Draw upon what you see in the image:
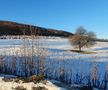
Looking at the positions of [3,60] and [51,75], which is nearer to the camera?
[51,75]

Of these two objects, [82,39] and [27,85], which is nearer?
[27,85]

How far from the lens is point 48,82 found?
12.0 m

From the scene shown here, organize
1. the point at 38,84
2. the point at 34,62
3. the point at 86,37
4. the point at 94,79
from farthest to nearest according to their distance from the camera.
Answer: the point at 86,37, the point at 34,62, the point at 94,79, the point at 38,84

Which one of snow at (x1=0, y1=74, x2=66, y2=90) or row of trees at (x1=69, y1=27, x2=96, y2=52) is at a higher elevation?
row of trees at (x1=69, y1=27, x2=96, y2=52)

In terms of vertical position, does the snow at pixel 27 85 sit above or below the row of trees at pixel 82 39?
below

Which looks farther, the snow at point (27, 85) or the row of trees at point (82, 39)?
the row of trees at point (82, 39)

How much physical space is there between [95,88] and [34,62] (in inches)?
125

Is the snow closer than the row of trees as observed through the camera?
Yes

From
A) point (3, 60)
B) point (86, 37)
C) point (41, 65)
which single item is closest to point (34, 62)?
point (41, 65)

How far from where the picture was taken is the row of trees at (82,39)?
50778mm

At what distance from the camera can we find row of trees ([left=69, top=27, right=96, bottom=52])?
50778 mm

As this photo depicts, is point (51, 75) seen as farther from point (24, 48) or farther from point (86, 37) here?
point (86, 37)

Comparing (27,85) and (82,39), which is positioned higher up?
(82,39)

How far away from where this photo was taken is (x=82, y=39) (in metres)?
52.4
